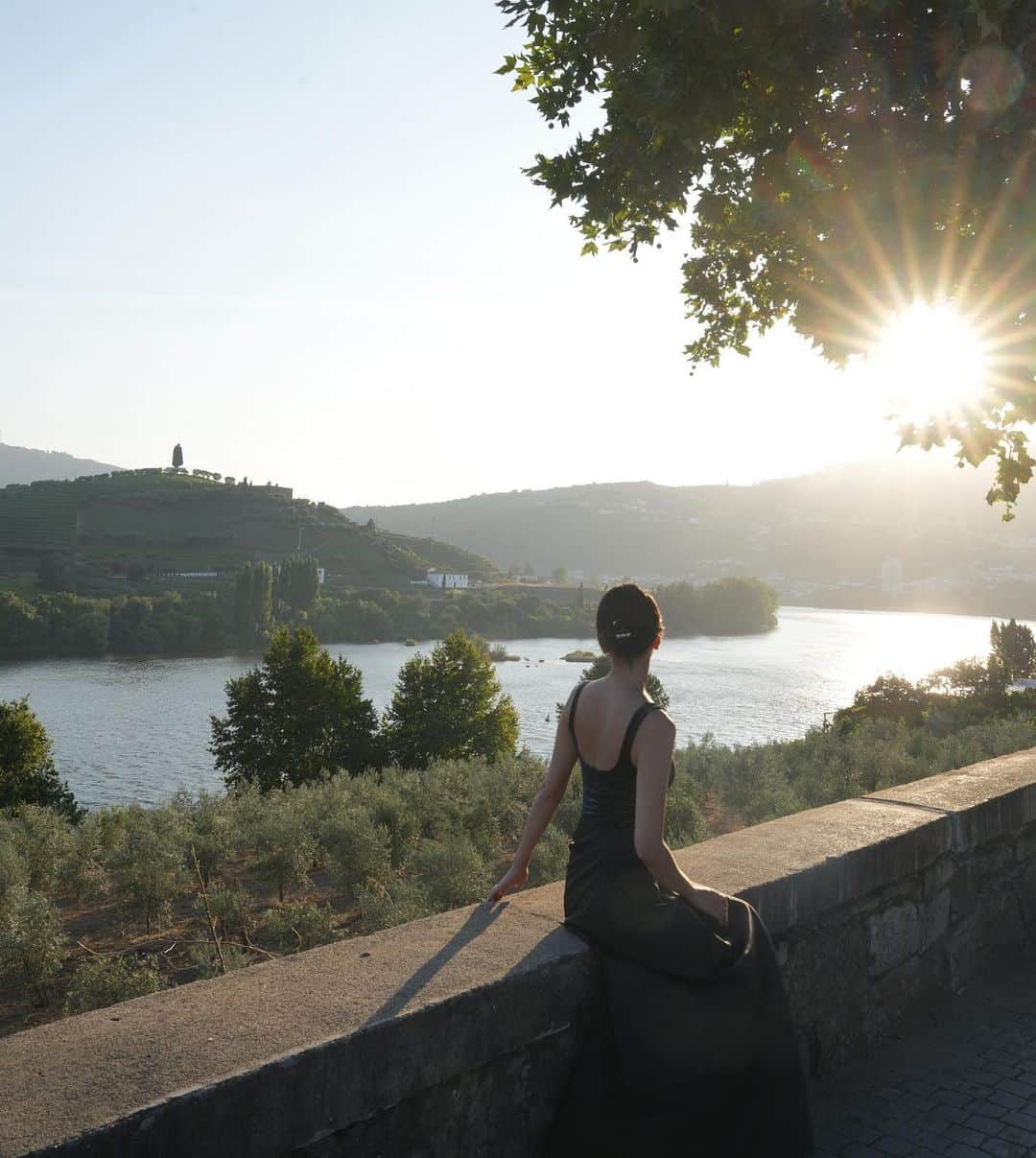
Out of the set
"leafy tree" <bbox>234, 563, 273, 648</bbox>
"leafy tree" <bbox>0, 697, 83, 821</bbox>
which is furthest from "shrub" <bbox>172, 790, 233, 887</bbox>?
"leafy tree" <bbox>234, 563, 273, 648</bbox>

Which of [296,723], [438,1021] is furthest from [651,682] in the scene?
[438,1021]

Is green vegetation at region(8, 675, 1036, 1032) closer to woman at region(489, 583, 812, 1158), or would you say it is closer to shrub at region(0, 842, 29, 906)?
shrub at region(0, 842, 29, 906)

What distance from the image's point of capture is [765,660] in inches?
2800

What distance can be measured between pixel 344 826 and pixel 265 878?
0.73m

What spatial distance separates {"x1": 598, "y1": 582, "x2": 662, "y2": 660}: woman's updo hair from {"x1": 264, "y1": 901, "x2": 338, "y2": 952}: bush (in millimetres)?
3497

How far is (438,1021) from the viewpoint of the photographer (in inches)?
86.2

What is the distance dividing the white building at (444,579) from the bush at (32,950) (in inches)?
3830

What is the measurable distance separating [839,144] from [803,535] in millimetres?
165408

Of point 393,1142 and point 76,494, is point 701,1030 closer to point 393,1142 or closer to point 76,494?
point 393,1142

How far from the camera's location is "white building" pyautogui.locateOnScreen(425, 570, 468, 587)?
10381 cm

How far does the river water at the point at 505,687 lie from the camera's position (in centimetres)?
3622

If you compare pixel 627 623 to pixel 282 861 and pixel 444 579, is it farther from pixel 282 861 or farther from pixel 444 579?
pixel 444 579

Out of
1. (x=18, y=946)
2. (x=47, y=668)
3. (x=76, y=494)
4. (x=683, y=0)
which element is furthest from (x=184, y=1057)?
(x=76, y=494)

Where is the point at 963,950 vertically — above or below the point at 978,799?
below
